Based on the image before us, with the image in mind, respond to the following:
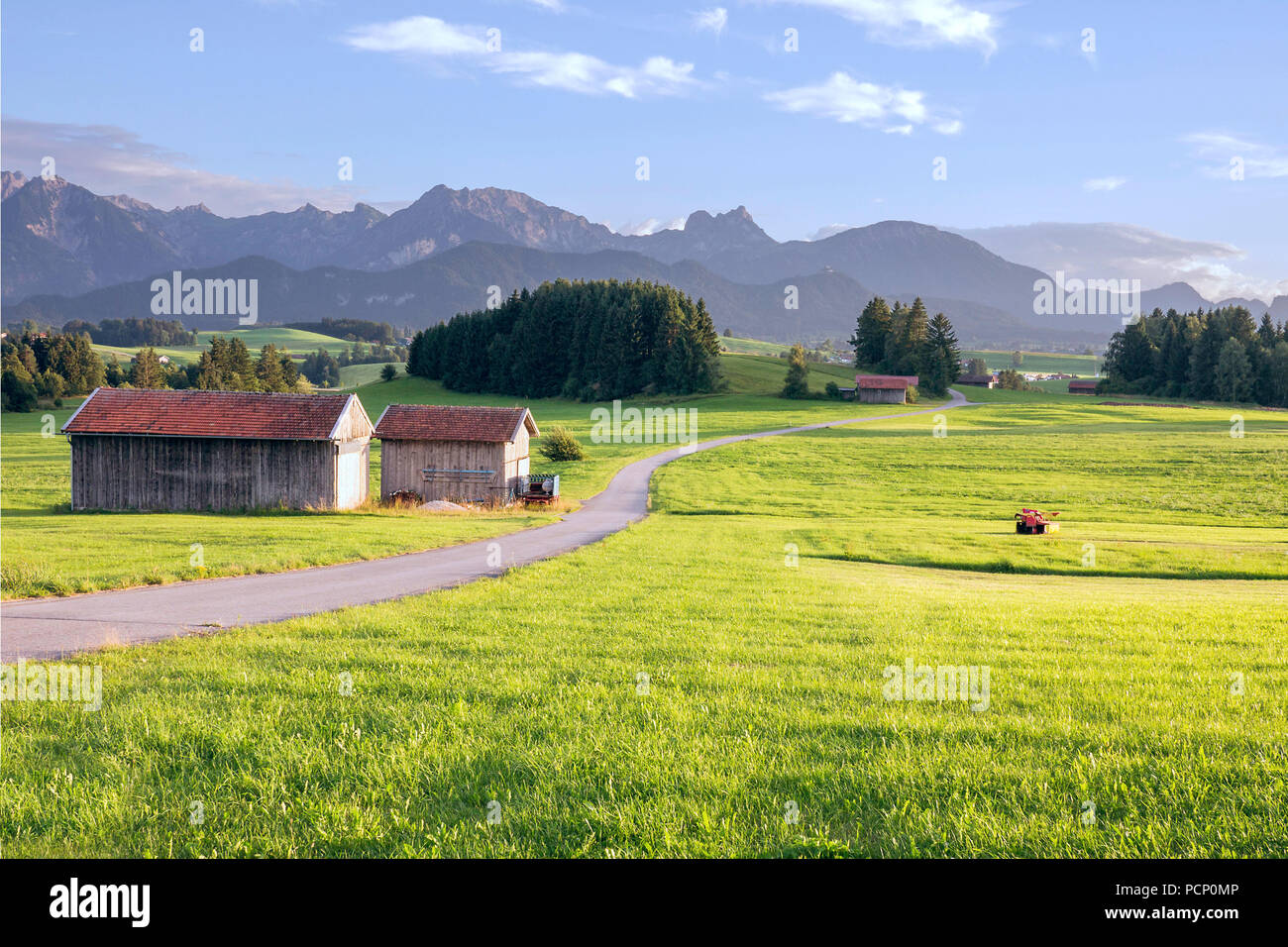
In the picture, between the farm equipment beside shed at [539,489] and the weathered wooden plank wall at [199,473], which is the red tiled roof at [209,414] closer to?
the weathered wooden plank wall at [199,473]

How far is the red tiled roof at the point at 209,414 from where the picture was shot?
41.5 m

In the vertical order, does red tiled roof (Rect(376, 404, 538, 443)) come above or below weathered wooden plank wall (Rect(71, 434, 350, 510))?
above

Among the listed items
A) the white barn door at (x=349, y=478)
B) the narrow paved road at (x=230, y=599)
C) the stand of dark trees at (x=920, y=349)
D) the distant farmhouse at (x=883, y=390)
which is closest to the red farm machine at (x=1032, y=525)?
the narrow paved road at (x=230, y=599)

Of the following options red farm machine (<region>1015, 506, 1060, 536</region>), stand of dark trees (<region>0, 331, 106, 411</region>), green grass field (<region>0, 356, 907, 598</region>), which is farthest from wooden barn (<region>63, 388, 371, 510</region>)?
stand of dark trees (<region>0, 331, 106, 411</region>)

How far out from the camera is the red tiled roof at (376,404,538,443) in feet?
154

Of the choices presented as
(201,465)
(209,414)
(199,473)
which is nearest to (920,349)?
(209,414)

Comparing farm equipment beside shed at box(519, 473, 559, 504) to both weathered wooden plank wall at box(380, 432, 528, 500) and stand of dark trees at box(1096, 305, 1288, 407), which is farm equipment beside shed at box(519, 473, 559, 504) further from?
stand of dark trees at box(1096, 305, 1288, 407)

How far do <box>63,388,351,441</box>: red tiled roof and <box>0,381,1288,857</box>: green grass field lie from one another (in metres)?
27.8

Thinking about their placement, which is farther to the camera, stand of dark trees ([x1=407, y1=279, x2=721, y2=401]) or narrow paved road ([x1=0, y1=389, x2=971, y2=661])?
stand of dark trees ([x1=407, y1=279, x2=721, y2=401])

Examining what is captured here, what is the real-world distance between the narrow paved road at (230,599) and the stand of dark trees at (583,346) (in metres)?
106

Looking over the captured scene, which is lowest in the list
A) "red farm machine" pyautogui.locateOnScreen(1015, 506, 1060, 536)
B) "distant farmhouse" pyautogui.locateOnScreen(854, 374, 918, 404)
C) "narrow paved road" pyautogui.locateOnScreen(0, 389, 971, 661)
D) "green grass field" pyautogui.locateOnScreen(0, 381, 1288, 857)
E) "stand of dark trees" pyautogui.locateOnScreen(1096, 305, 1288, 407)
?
"red farm machine" pyautogui.locateOnScreen(1015, 506, 1060, 536)

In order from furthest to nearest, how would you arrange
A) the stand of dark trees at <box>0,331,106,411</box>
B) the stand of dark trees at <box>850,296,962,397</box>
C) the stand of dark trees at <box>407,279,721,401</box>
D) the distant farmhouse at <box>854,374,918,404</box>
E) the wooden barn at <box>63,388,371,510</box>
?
the stand of dark trees at <box>850,296,962,397</box>
the stand of dark trees at <box>407,279,721,401</box>
the distant farmhouse at <box>854,374,918,404</box>
the stand of dark trees at <box>0,331,106,411</box>
the wooden barn at <box>63,388,371,510</box>

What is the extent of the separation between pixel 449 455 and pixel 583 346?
95808 mm
